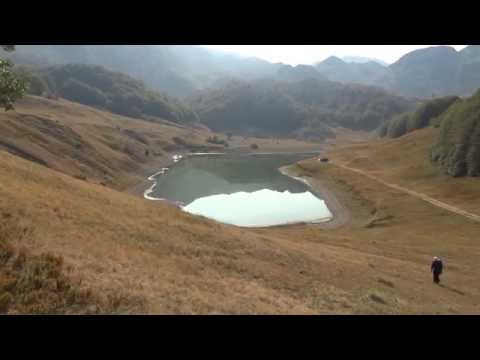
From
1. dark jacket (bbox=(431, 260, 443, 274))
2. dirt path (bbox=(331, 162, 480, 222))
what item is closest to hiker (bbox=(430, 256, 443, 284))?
dark jacket (bbox=(431, 260, 443, 274))

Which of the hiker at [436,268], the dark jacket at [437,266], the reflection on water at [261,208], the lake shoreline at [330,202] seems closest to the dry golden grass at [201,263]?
the hiker at [436,268]

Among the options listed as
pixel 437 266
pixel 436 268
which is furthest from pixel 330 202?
pixel 437 266

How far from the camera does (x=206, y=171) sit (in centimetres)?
19212

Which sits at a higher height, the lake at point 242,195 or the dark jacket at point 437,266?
the dark jacket at point 437,266

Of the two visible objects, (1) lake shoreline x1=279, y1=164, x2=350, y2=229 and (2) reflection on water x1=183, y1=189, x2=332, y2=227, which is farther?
(2) reflection on water x1=183, y1=189, x2=332, y2=227

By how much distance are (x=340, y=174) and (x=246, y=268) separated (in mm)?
128710

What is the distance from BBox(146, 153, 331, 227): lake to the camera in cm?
10600

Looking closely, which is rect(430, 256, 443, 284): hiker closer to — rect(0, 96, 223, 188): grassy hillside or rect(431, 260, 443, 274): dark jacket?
rect(431, 260, 443, 274): dark jacket

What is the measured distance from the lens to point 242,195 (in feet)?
454

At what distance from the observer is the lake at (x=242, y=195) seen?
106000mm

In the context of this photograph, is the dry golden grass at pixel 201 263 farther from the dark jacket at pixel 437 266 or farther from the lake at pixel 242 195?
the lake at pixel 242 195

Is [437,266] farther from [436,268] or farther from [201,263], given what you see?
[201,263]

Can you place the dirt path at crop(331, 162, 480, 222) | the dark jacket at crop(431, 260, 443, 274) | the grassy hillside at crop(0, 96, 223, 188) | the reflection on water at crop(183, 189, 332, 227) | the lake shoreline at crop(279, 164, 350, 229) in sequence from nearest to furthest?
1. the dark jacket at crop(431, 260, 443, 274)
2. the dirt path at crop(331, 162, 480, 222)
3. the lake shoreline at crop(279, 164, 350, 229)
4. the reflection on water at crop(183, 189, 332, 227)
5. the grassy hillside at crop(0, 96, 223, 188)
